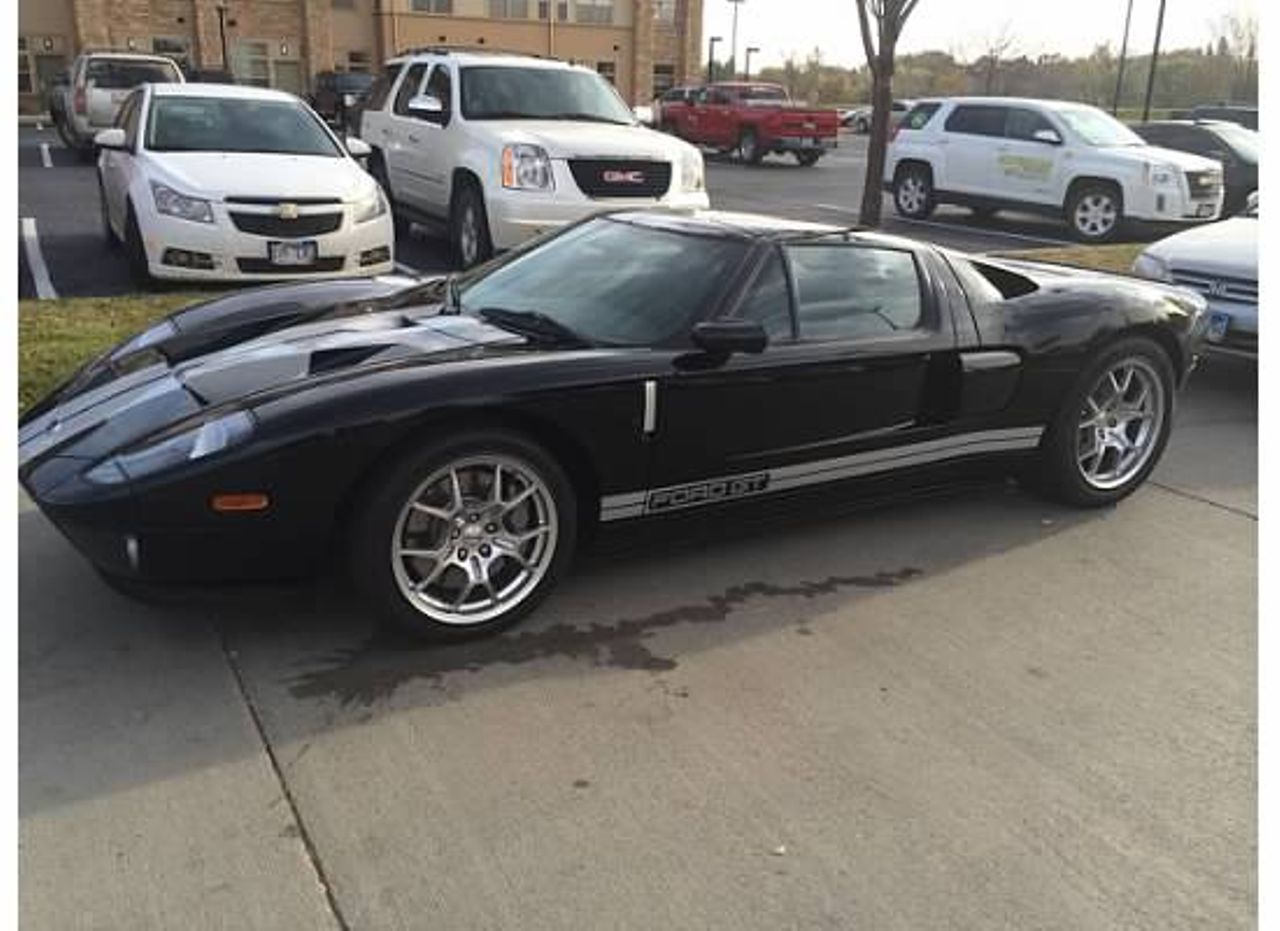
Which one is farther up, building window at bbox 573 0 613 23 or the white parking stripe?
building window at bbox 573 0 613 23

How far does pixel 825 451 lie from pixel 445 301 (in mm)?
1568

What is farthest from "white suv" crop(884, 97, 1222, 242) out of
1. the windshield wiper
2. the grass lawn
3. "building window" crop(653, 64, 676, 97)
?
"building window" crop(653, 64, 676, 97)

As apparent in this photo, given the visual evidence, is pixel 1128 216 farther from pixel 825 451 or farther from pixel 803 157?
pixel 803 157

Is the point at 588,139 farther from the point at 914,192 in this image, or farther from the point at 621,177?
the point at 914,192

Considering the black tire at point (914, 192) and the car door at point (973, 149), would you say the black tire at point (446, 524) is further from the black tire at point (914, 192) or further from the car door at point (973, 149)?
the black tire at point (914, 192)

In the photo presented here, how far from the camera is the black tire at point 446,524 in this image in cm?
331

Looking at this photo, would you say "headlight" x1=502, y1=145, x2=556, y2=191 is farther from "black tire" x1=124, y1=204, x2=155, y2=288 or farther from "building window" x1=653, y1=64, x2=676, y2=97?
"building window" x1=653, y1=64, x2=676, y2=97

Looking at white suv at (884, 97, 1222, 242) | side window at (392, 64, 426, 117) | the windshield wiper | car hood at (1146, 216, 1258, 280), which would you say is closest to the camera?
the windshield wiper

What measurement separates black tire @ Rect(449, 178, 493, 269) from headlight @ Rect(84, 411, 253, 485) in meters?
5.84

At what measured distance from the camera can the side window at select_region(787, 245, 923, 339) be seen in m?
4.19

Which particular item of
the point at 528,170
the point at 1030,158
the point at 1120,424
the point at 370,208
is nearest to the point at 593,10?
the point at 1030,158

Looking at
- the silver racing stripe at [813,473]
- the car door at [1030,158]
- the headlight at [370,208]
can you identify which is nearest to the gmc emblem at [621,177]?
the headlight at [370,208]

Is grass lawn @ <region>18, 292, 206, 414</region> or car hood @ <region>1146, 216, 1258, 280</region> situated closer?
grass lawn @ <region>18, 292, 206, 414</region>

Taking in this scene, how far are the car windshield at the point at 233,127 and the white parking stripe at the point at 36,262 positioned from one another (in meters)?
1.28
